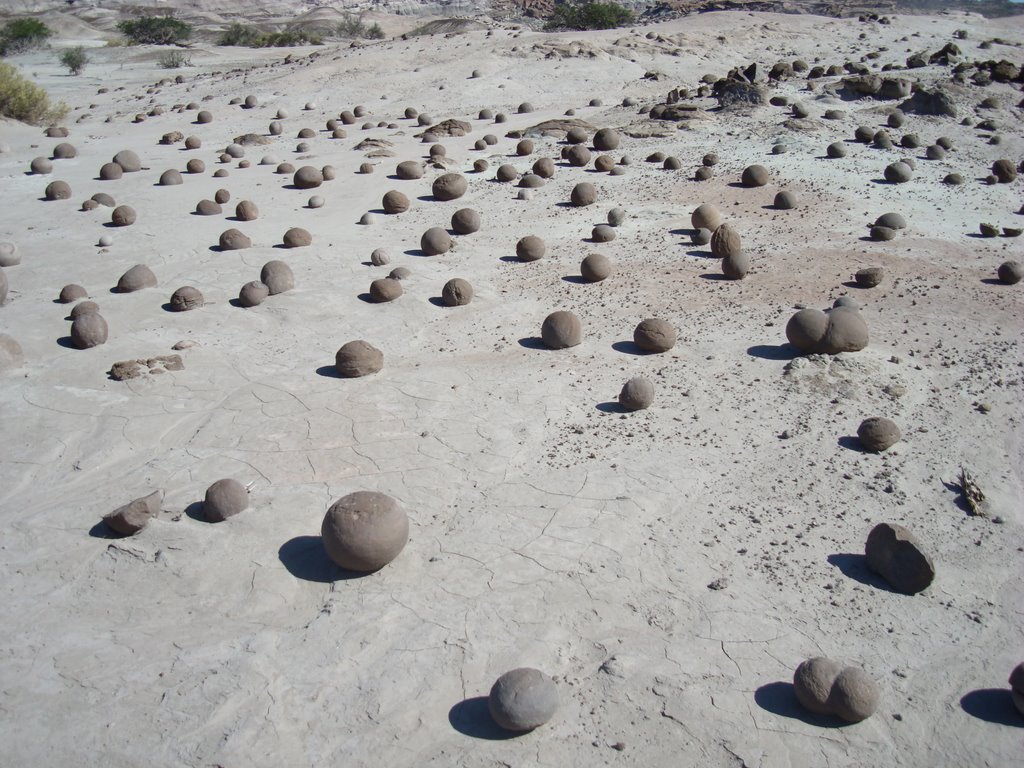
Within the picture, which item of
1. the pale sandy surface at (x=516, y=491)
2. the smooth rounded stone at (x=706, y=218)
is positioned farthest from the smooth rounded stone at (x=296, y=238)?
the smooth rounded stone at (x=706, y=218)

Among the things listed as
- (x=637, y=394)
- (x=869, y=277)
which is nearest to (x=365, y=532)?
(x=637, y=394)

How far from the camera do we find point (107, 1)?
140 feet

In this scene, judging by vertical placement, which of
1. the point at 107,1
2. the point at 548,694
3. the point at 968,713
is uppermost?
the point at 107,1

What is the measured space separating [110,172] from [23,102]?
716 cm

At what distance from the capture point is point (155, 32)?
112ft

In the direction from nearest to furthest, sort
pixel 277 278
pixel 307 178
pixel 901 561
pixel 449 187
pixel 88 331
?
1. pixel 901 561
2. pixel 88 331
3. pixel 277 278
4. pixel 449 187
5. pixel 307 178

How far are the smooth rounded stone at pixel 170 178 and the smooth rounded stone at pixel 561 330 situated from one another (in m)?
7.91

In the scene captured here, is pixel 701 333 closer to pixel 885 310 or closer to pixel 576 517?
pixel 885 310

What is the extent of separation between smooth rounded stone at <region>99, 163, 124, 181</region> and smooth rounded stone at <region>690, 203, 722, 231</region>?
29.3ft

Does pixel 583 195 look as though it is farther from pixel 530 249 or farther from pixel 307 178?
pixel 307 178

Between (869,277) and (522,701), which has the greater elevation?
(869,277)

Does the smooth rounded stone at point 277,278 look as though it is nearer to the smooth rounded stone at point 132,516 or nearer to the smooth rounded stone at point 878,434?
the smooth rounded stone at point 132,516

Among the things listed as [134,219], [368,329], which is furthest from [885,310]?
[134,219]

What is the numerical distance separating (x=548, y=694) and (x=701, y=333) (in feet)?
14.7
